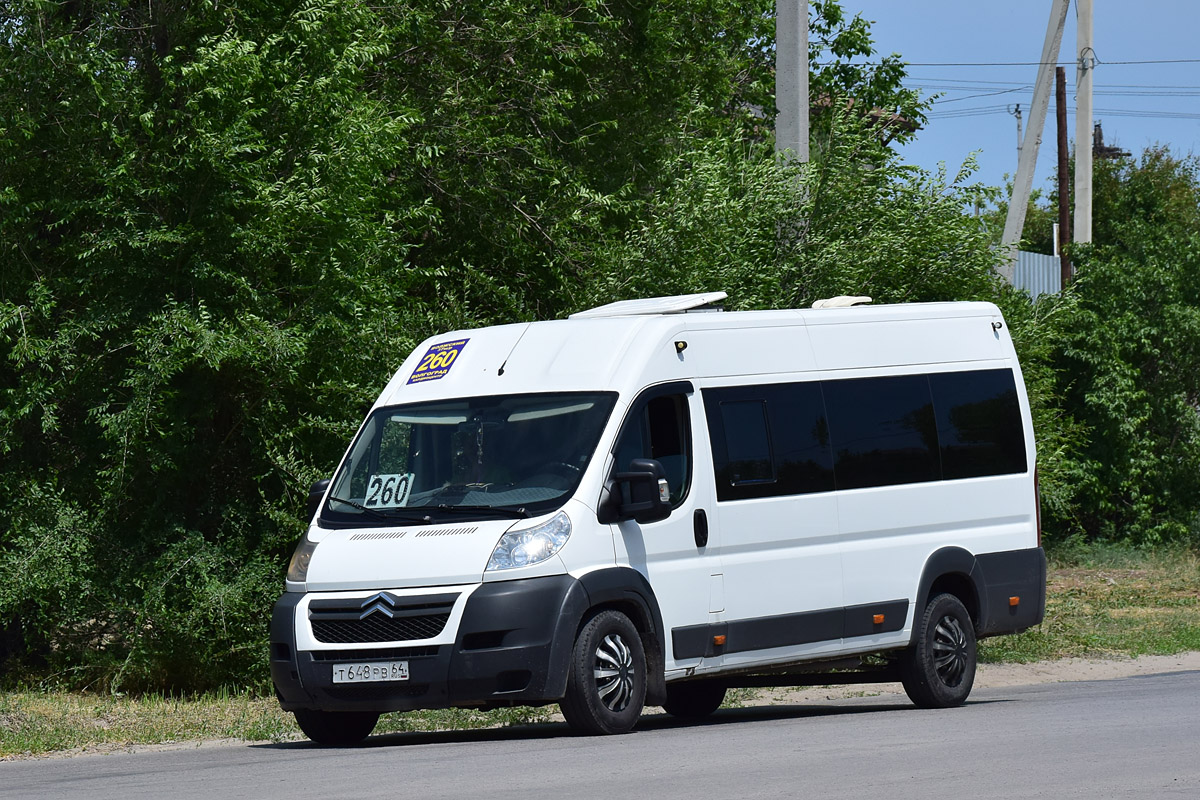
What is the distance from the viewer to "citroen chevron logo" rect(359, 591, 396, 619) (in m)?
9.52

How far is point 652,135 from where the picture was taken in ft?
69.9

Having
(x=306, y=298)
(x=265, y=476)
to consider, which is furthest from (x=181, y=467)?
(x=306, y=298)

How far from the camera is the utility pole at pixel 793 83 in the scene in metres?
16.7

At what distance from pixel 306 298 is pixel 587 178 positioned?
21.0 feet

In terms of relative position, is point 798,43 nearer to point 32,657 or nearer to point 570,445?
point 570,445

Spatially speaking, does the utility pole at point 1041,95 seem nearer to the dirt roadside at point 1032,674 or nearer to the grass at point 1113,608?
the grass at point 1113,608

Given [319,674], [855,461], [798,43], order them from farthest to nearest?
[798,43] < [855,461] < [319,674]

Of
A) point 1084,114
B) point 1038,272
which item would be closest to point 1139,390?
point 1084,114

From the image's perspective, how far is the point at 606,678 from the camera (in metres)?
9.83

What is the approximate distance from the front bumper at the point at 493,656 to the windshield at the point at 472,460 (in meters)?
0.55

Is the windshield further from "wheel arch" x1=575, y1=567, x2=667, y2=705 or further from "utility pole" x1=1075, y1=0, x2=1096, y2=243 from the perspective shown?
"utility pole" x1=1075, y1=0, x2=1096, y2=243

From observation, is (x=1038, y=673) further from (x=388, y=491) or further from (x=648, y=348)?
(x=388, y=491)

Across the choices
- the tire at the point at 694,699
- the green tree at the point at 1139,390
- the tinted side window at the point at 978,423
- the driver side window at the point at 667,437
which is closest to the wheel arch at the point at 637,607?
the driver side window at the point at 667,437

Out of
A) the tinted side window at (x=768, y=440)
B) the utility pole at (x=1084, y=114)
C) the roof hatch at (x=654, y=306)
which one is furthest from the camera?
the utility pole at (x=1084, y=114)
